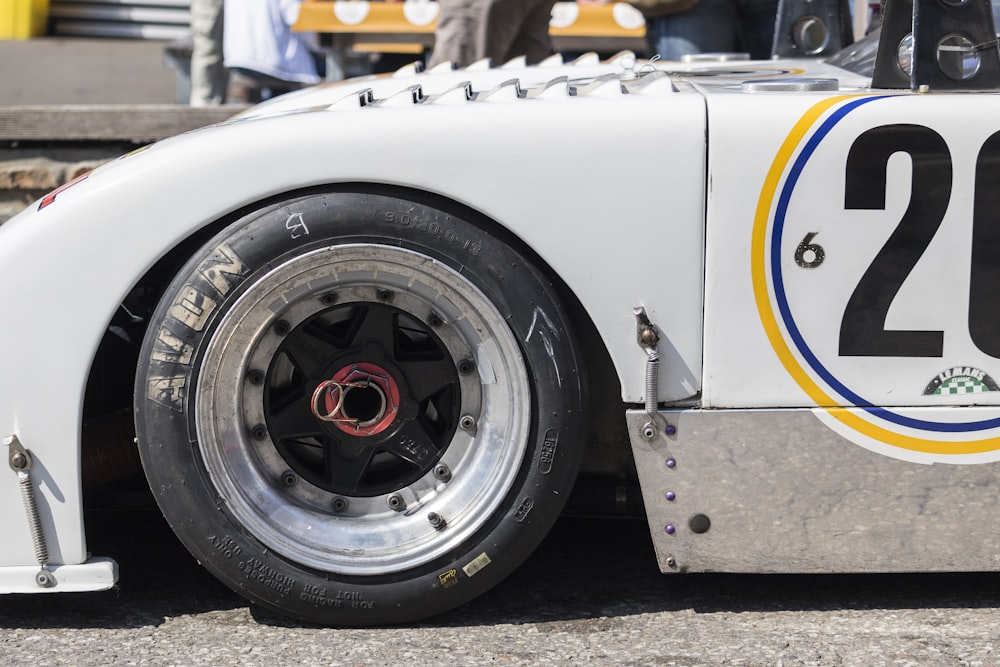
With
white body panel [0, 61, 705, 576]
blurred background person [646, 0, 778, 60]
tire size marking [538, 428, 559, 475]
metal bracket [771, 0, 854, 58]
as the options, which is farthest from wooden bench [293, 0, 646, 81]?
tire size marking [538, 428, 559, 475]

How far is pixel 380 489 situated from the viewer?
224 cm

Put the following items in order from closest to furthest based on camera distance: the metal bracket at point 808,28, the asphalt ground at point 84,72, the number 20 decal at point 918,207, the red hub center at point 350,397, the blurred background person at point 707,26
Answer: the number 20 decal at point 918,207 → the red hub center at point 350,397 → the metal bracket at point 808,28 → the blurred background person at point 707,26 → the asphalt ground at point 84,72

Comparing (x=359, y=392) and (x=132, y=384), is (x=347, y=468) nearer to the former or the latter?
(x=359, y=392)

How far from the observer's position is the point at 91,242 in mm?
2102

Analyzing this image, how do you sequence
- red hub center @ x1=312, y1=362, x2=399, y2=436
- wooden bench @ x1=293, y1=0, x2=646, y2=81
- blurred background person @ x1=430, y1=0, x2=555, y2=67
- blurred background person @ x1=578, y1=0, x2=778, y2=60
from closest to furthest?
red hub center @ x1=312, y1=362, x2=399, y2=436
blurred background person @ x1=430, y1=0, x2=555, y2=67
blurred background person @ x1=578, y1=0, x2=778, y2=60
wooden bench @ x1=293, y1=0, x2=646, y2=81

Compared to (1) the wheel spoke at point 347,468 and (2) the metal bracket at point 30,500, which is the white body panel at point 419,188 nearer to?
(2) the metal bracket at point 30,500

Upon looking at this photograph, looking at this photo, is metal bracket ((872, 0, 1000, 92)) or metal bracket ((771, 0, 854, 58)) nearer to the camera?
metal bracket ((872, 0, 1000, 92))

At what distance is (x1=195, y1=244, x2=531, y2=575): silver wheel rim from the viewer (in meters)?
2.12

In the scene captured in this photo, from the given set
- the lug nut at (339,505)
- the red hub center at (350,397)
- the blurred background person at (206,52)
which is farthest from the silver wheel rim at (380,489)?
the blurred background person at (206,52)

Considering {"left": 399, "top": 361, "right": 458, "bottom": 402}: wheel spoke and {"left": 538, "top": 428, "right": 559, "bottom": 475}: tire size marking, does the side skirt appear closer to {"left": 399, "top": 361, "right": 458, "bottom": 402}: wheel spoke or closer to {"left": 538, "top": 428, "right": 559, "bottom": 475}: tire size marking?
{"left": 538, "top": 428, "right": 559, "bottom": 475}: tire size marking

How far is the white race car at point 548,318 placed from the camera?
6.81 feet

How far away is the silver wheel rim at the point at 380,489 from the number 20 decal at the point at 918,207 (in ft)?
2.15

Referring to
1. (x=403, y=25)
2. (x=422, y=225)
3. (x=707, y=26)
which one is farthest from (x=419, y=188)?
(x=403, y=25)

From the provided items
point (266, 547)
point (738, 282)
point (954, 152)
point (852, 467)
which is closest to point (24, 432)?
point (266, 547)
